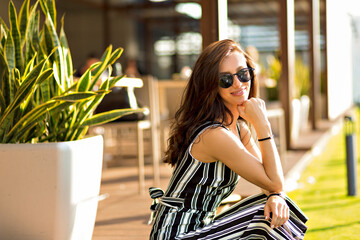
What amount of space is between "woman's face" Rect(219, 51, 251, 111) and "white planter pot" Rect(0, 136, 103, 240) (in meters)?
0.55

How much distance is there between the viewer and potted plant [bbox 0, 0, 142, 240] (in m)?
1.83

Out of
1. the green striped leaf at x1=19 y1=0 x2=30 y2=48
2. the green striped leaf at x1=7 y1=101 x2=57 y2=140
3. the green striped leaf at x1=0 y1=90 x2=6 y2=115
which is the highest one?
the green striped leaf at x1=19 y1=0 x2=30 y2=48

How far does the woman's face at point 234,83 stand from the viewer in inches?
69.6

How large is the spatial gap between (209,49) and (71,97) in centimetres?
50

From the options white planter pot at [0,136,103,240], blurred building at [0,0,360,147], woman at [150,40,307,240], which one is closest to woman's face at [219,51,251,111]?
woman at [150,40,307,240]

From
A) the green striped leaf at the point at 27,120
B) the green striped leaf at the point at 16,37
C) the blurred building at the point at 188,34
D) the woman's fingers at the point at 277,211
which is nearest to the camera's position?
the woman's fingers at the point at 277,211

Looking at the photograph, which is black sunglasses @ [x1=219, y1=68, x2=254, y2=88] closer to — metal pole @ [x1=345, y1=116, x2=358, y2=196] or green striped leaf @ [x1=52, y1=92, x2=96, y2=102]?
green striped leaf @ [x1=52, y1=92, x2=96, y2=102]

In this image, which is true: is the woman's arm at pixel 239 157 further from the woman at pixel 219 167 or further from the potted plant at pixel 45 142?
the potted plant at pixel 45 142

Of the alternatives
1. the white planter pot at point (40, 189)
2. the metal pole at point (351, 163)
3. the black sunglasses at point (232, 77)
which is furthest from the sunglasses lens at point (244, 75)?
the metal pole at point (351, 163)

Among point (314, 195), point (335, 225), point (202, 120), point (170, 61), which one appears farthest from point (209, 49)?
point (170, 61)

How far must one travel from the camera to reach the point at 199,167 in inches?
67.9

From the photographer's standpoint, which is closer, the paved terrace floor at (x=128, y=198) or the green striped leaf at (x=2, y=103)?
the green striped leaf at (x=2, y=103)

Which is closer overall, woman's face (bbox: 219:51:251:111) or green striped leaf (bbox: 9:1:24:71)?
woman's face (bbox: 219:51:251:111)

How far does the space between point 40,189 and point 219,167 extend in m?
0.61
